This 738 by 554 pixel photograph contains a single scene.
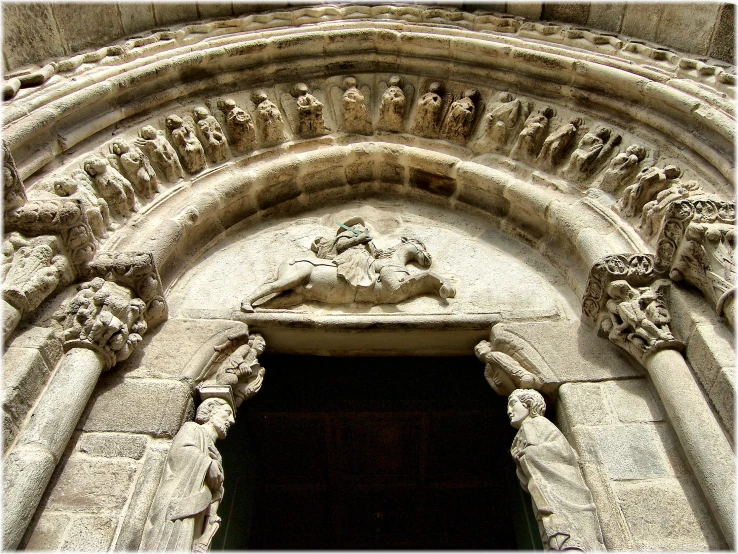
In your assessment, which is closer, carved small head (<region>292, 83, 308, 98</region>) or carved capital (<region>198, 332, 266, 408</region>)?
carved capital (<region>198, 332, 266, 408</region>)

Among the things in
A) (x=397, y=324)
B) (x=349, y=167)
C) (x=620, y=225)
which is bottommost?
(x=397, y=324)

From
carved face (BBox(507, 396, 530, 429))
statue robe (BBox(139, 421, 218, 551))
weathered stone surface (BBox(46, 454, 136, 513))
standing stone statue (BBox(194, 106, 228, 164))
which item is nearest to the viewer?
statue robe (BBox(139, 421, 218, 551))

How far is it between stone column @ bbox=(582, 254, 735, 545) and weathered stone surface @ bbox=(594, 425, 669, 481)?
0.15 meters

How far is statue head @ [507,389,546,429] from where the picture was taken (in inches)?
141

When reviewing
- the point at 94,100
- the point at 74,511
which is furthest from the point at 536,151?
the point at 74,511

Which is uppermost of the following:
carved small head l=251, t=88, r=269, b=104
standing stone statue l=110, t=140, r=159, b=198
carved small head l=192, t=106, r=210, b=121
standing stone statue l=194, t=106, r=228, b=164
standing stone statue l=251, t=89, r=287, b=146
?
carved small head l=251, t=88, r=269, b=104

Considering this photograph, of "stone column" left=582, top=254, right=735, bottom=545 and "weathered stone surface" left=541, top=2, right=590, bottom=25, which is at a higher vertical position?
"weathered stone surface" left=541, top=2, right=590, bottom=25

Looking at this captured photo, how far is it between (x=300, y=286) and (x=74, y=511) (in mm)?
1902

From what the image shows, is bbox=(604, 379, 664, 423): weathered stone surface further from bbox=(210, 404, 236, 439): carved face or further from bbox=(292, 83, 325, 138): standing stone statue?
bbox=(292, 83, 325, 138): standing stone statue

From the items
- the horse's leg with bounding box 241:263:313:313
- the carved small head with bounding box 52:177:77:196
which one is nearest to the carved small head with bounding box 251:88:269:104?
the horse's leg with bounding box 241:263:313:313

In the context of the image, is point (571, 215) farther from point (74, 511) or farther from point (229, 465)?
point (74, 511)

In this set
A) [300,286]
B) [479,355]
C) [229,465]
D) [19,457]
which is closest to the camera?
[19,457]

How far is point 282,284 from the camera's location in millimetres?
4438

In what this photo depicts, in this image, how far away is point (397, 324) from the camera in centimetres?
431
